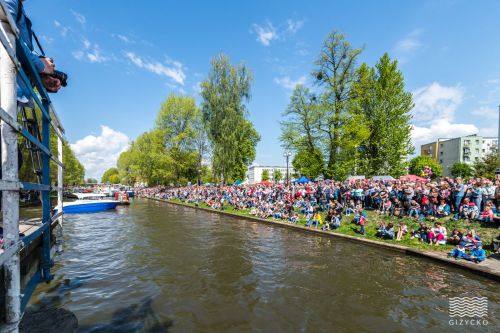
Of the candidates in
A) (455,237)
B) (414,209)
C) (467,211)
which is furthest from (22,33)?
(414,209)

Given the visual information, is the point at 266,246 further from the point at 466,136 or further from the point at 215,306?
the point at 466,136

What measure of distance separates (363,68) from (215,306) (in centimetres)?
3421

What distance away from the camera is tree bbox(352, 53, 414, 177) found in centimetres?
3195

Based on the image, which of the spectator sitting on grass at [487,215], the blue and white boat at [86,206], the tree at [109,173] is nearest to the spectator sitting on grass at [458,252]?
the spectator sitting on grass at [487,215]

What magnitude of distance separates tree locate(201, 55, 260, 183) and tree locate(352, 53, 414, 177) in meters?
16.9

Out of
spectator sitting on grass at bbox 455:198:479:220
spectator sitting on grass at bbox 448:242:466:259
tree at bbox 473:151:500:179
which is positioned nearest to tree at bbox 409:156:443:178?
tree at bbox 473:151:500:179

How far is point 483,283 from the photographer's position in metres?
7.98

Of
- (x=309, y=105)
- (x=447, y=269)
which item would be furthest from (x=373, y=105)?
(x=447, y=269)

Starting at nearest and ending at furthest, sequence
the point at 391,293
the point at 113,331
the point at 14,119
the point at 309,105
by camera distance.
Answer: the point at 14,119 → the point at 113,331 → the point at 391,293 → the point at 309,105

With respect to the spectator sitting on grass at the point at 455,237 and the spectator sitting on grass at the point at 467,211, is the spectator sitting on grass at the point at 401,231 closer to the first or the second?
the spectator sitting on grass at the point at 455,237

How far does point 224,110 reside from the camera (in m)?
37.8

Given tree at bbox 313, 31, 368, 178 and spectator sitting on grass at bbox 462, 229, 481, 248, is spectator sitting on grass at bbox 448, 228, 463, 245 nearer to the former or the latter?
spectator sitting on grass at bbox 462, 229, 481, 248

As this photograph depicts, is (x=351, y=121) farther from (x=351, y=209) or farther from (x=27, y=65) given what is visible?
(x=27, y=65)

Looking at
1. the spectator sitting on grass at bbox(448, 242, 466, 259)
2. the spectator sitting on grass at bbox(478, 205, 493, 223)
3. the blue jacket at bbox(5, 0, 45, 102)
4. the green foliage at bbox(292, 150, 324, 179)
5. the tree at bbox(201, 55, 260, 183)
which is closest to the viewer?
the blue jacket at bbox(5, 0, 45, 102)
